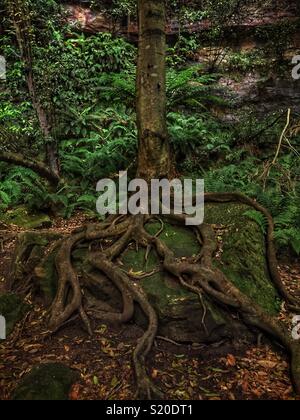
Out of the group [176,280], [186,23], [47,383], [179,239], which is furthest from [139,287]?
[186,23]

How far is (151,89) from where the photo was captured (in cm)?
504

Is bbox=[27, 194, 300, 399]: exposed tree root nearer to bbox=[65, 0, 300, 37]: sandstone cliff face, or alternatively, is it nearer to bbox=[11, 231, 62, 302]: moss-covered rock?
bbox=[11, 231, 62, 302]: moss-covered rock

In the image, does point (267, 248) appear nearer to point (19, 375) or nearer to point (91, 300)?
point (91, 300)

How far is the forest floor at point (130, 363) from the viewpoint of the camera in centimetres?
323

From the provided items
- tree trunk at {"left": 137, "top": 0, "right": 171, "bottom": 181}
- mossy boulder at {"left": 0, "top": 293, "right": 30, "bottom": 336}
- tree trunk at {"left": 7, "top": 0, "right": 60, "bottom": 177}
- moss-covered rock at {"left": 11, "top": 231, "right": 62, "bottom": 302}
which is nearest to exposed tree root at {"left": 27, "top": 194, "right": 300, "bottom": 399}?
moss-covered rock at {"left": 11, "top": 231, "right": 62, "bottom": 302}

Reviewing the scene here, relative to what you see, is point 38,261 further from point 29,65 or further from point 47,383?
point 29,65

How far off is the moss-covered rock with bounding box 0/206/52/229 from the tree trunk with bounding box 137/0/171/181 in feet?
9.05

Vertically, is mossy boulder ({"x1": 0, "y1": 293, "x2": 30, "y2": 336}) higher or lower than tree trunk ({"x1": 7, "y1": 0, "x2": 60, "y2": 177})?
lower

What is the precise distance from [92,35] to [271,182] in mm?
8236

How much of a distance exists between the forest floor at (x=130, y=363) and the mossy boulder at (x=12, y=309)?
0.34 ft

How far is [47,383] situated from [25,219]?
446 cm

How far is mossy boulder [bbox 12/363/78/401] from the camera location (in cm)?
299

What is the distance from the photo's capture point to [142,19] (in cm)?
504

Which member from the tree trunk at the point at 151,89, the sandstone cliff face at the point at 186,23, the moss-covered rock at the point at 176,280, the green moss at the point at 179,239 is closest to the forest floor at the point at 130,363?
the moss-covered rock at the point at 176,280
